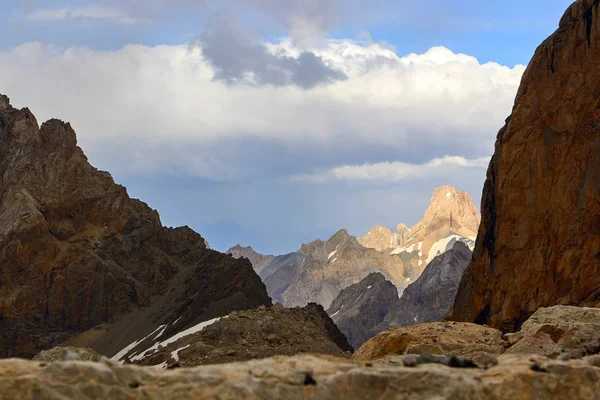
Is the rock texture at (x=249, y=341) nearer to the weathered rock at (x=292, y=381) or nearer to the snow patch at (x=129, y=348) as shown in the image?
the snow patch at (x=129, y=348)

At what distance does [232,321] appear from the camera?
6506cm

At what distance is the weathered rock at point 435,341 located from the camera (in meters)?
27.3

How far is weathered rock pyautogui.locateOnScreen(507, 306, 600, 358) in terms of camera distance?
22350 millimetres

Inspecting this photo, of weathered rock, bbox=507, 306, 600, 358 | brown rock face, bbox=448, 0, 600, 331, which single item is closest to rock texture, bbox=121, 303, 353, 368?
brown rock face, bbox=448, 0, 600, 331

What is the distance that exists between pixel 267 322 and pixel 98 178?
224 feet

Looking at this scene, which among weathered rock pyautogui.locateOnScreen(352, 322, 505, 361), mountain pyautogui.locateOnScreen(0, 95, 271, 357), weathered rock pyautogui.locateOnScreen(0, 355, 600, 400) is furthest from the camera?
mountain pyautogui.locateOnScreen(0, 95, 271, 357)

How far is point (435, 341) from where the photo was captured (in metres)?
29.0

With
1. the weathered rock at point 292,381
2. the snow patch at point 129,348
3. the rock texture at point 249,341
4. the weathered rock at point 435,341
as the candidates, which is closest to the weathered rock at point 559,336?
the weathered rock at point 435,341

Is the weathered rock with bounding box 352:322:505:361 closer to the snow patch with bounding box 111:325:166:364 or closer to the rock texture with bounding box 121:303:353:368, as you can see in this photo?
the rock texture with bounding box 121:303:353:368

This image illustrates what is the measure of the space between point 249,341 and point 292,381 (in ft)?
161

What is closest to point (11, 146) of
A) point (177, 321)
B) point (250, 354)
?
point (177, 321)

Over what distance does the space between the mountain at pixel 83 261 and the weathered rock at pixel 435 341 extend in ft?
199

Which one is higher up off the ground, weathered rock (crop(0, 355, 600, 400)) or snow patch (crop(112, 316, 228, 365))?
snow patch (crop(112, 316, 228, 365))

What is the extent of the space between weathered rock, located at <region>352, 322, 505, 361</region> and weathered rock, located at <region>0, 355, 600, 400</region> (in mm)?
13970
